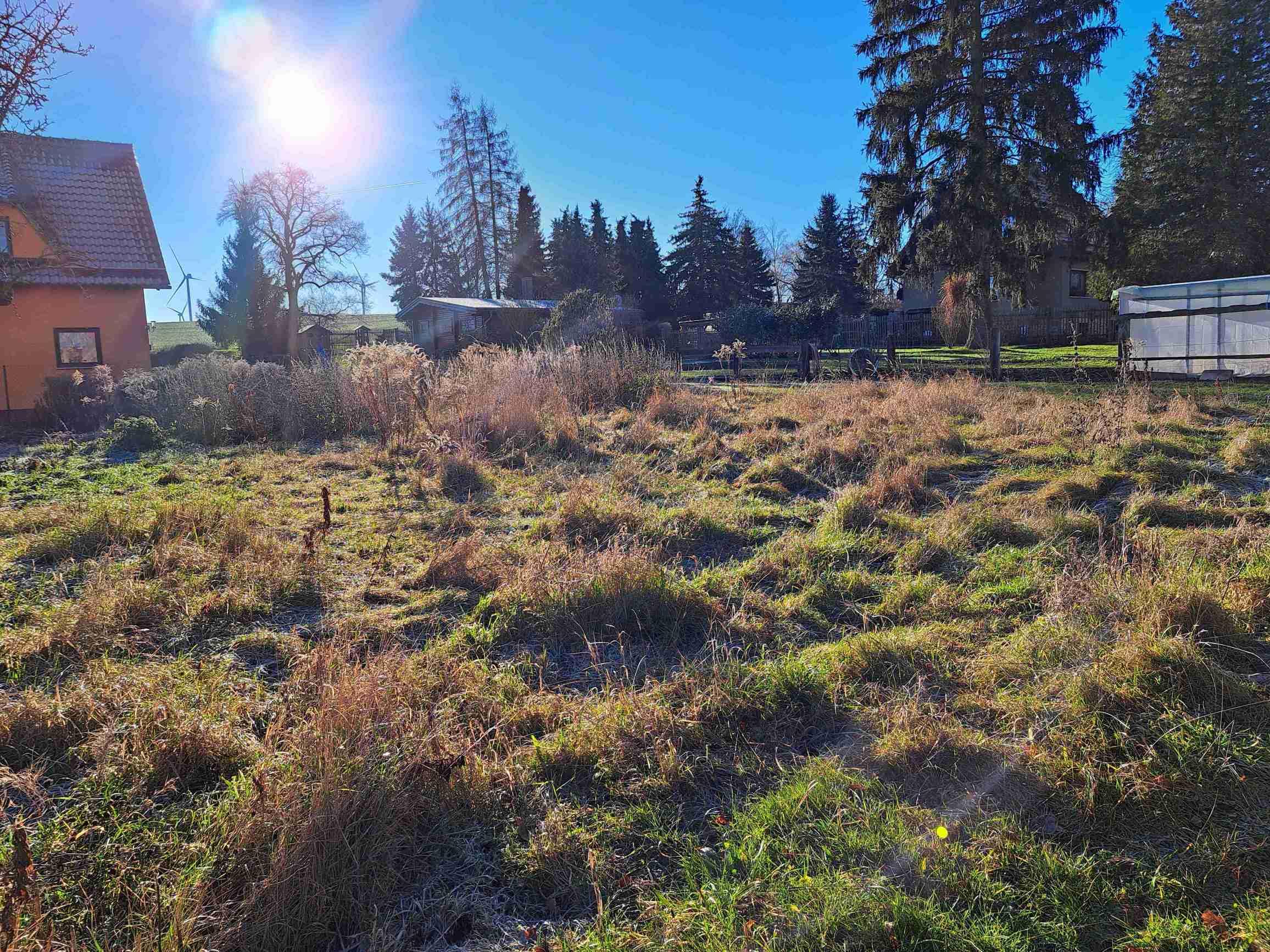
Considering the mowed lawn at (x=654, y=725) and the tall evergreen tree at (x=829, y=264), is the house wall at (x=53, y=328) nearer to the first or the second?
the mowed lawn at (x=654, y=725)

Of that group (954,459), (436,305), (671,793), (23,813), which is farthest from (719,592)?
(436,305)

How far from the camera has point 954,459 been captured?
24.8 ft

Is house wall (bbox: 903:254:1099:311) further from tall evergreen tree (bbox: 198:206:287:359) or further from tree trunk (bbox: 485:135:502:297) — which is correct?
tall evergreen tree (bbox: 198:206:287:359)

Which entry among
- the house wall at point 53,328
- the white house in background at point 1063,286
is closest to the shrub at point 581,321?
the house wall at point 53,328

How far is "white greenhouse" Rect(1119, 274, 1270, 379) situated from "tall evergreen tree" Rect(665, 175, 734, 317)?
31381mm

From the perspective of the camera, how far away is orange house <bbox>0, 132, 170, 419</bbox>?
17656mm

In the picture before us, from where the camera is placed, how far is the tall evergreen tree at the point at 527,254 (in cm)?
5041

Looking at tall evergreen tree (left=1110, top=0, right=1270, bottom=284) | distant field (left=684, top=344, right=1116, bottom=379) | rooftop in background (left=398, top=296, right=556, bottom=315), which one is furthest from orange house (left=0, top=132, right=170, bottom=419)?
tall evergreen tree (left=1110, top=0, right=1270, bottom=284)

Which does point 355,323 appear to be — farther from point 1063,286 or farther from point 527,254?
point 1063,286

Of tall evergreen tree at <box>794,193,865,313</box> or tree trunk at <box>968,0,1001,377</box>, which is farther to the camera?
tall evergreen tree at <box>794,193,865,313</box>

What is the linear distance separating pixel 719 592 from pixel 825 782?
190 centimetres

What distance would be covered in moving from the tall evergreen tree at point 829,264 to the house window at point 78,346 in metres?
35.8

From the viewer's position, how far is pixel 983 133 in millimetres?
18031

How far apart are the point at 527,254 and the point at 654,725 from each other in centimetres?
5145
